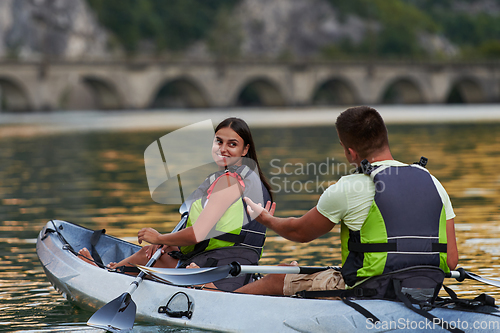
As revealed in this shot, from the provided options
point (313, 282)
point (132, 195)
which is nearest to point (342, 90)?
point (132, 195)

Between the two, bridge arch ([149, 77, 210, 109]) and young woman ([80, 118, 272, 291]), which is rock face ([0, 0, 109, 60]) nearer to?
bridge arch ([149, 77, 210, 109])

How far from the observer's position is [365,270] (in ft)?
14.5

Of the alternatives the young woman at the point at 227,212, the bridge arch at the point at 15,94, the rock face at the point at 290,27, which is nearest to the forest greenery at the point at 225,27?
the rock face at the point at 290,27

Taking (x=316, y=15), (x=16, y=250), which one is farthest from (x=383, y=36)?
(x=16, y=250)

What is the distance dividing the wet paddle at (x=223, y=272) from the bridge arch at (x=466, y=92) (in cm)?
7434

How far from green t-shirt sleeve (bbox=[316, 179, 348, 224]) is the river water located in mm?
1599

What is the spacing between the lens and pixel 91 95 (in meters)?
75.5

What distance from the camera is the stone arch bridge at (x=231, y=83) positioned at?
5519cm

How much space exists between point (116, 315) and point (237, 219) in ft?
3.49

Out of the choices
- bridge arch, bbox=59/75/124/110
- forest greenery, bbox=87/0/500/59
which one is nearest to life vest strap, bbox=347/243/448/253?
bridge arch, bbox=59/75/124/110

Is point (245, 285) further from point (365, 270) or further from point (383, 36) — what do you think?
point (383, 36)

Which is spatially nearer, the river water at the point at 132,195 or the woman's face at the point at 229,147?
the woman's face at the point at 229,147

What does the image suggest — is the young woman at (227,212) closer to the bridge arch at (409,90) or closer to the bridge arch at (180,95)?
the bridge arch at (180,95)

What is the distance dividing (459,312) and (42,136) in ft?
88.7
